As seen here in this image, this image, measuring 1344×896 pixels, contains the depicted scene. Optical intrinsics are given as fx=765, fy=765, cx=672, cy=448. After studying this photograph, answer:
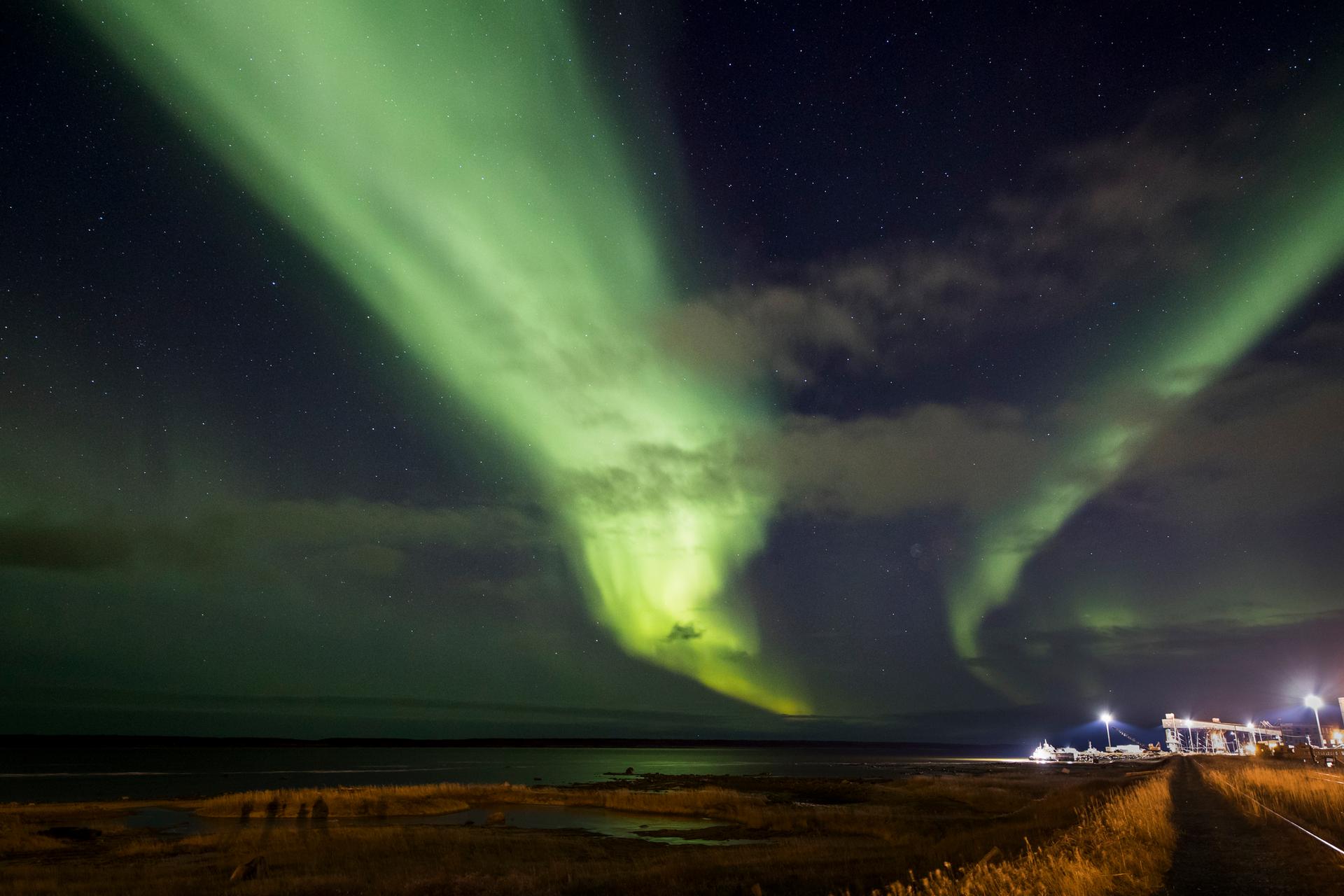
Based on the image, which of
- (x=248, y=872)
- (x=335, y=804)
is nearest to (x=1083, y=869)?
(x=248, y=872)

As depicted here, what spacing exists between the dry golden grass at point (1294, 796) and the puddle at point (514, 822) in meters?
23.0

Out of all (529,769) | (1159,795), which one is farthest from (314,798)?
(529,769)

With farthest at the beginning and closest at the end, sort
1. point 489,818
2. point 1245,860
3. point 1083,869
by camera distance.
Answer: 1. point 489,818
2. point 1245,860
3. point 1083,869

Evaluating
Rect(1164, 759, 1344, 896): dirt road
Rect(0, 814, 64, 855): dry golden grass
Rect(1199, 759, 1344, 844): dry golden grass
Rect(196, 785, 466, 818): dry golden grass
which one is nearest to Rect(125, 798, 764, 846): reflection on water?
Rect(196, 785, 466, 818): dry golden grass

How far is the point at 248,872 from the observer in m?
28.8

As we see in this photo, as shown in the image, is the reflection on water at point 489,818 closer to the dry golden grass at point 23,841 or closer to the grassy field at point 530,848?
the grassy field at point 530,848

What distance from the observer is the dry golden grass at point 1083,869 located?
14852 mm

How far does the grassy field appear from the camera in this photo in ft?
86.3

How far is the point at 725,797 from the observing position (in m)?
61.1

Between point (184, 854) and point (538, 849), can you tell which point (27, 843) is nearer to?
point (184, 854)

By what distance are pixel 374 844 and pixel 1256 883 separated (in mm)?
34898

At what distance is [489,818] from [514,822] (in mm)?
2023

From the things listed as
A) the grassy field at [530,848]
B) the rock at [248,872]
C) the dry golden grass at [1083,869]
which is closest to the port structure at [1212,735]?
the grassy field at [530,848]

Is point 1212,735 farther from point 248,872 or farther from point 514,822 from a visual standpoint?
point 248,872
